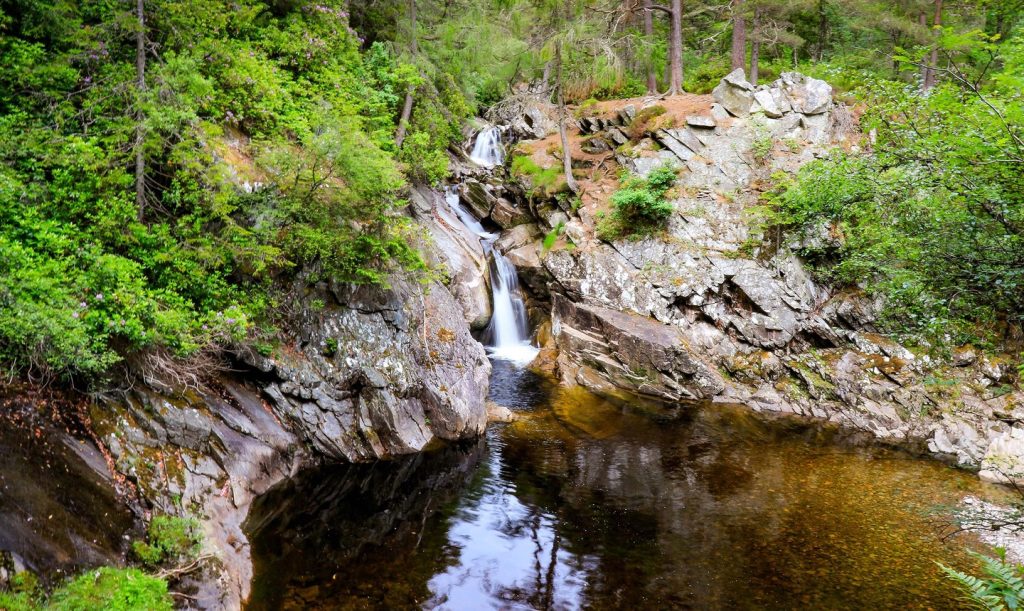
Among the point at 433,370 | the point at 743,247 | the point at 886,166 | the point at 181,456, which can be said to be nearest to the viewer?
the point at 886,166

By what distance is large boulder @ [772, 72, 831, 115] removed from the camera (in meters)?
21.6

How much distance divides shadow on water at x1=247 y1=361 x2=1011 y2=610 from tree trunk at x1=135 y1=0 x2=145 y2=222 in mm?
5370

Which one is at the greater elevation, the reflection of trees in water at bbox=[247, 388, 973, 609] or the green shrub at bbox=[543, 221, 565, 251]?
the green shrub at bbox=[543, 221, 565, 251]

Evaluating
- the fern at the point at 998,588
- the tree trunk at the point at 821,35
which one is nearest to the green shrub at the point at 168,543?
the fern at the point at 998,588

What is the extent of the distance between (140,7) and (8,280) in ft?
16.6

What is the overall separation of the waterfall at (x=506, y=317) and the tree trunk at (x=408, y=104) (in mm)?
5797

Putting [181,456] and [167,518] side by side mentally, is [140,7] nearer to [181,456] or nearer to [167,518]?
[181,456]

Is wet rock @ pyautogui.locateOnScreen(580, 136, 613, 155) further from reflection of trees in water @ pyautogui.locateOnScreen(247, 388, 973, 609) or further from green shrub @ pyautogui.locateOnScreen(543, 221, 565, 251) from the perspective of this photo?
reflection of trees in water @ pyautogui.locateOnScreen(247, 388, 973, 609)

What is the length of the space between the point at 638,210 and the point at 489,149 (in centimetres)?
1085

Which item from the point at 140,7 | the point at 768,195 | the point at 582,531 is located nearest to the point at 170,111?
the point at 140,7

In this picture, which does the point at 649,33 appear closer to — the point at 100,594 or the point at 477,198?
the point at 477,198

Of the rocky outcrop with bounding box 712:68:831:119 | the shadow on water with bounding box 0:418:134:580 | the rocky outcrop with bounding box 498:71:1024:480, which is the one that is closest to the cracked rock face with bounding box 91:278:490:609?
the shadow on water with bounding box 0:418:134:580

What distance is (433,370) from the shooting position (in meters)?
12.5

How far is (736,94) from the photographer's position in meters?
22.4
